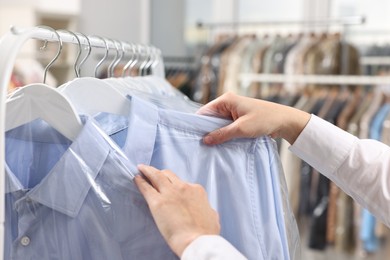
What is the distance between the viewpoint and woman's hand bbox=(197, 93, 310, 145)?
2.62ft

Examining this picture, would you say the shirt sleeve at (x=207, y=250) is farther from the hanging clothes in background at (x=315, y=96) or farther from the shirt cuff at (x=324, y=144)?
the hanging clothes in background at (x=315, y=96)

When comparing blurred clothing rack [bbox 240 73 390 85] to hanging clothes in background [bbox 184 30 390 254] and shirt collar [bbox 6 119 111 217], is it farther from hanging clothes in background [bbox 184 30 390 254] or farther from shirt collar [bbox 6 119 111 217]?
shirt collar [bbox 6 119 111 217]

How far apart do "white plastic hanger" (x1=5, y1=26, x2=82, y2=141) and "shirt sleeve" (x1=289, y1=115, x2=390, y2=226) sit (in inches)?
17.5

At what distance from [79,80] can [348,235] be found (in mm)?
1828

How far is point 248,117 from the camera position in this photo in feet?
2.69

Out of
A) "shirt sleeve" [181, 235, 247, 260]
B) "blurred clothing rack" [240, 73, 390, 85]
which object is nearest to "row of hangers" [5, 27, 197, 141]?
"shirt sleeve" [181, 235, 247, 260]

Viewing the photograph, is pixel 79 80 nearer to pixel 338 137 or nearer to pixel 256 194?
pixel 256 194

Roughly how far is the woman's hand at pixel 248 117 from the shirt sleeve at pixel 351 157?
0.04 m

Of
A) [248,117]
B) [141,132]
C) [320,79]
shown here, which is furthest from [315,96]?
[141,132]

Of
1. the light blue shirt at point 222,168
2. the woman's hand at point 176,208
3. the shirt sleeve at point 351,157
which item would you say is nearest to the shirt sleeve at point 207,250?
the woman's hand at point 176,208

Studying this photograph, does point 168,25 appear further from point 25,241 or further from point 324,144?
point 25,241

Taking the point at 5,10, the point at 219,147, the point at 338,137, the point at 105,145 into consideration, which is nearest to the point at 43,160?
the point at 105,145

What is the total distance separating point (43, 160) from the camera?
72cm

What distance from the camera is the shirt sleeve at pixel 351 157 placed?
937 mm
